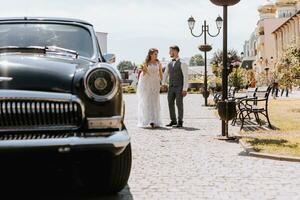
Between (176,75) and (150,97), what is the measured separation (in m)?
0.84

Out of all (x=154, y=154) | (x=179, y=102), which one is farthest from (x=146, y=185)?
(x=179, y=102)

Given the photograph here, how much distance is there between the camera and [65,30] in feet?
19.7

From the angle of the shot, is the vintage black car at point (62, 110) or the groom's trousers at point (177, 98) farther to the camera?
the groom's trousers at point (177, 98)

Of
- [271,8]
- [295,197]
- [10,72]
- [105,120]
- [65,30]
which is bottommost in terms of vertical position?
Answer: [295,197]

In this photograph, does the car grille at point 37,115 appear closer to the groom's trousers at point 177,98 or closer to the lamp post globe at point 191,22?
the groom's trousers at point 177,98

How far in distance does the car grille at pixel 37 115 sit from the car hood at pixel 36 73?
125 millimetres

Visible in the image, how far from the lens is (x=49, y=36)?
591 centimetres

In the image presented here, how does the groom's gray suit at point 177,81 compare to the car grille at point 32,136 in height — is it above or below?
above

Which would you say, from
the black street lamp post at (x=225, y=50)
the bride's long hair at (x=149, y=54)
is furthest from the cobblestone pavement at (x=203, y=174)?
the bride's long hair at (x=149, y=54)

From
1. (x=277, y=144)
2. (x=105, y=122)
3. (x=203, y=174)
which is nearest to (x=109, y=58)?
(x=105, y=122)

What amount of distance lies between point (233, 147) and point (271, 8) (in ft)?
359

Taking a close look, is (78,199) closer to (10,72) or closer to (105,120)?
(105,120)

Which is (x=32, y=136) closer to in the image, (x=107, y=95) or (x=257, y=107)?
(x=107, y=95)

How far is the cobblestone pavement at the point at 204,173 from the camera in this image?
542cm
